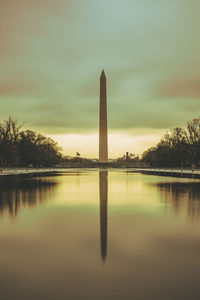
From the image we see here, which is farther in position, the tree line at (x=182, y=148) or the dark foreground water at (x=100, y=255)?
the tree line at (x=182, y=148)

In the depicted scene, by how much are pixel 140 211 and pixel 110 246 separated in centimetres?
457

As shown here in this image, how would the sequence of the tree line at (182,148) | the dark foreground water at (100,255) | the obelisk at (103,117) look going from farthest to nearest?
1. the tree line at (182,148)
2. the obelisk at (103,117)
3. the dark foreground water at (100,255)

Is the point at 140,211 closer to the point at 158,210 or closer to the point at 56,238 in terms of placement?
the point at 158,210

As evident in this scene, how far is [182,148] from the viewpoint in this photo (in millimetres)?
68438

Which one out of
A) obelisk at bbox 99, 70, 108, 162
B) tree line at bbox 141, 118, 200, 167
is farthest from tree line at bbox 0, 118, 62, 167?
tree line at bbox 141, 118, 200, 167

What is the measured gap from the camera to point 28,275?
4.79m

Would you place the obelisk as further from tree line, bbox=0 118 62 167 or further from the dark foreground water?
the dark foreground water

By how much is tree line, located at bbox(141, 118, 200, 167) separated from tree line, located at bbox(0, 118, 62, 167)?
86.0 ft

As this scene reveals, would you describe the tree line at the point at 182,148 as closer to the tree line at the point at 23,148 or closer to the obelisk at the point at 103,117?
the obelisk at the point at 103,117

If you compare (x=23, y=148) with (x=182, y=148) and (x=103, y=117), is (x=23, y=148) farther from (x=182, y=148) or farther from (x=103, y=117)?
(x=182, y=148)

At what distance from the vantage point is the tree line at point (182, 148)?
216ft

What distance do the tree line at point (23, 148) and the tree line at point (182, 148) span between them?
1031 inches

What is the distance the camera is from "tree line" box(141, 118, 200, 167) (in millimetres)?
65812

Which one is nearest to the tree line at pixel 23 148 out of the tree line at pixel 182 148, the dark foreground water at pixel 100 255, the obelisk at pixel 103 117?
the obelisk at pixel 103 117
